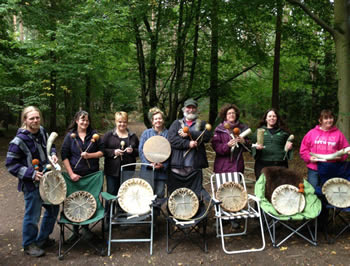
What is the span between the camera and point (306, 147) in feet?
12.6

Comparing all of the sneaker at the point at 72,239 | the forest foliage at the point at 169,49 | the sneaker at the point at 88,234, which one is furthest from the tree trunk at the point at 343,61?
the sneaker at the point at 72,239

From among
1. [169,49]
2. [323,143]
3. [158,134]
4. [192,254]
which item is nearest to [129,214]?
[192,254]

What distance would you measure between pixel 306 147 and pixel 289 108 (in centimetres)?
809

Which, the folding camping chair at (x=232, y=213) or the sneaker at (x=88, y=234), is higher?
the folding camping chair at (x=232, y=213)

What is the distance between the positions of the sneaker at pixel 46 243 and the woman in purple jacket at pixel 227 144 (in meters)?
2.47

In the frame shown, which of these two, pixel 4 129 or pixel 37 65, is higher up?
pixel 37 65

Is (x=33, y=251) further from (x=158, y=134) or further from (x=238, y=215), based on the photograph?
(x=238, y=215)

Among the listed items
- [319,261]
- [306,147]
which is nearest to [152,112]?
[306,147]

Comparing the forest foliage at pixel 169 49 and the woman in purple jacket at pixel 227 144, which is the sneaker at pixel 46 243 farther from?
the forest foliage at pixel 169 49

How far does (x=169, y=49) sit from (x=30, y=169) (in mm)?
6575

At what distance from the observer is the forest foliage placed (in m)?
7.06

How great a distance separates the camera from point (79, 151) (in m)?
3.55

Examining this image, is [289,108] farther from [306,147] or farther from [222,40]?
[306,147]

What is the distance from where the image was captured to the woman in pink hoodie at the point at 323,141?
12.0 ft
